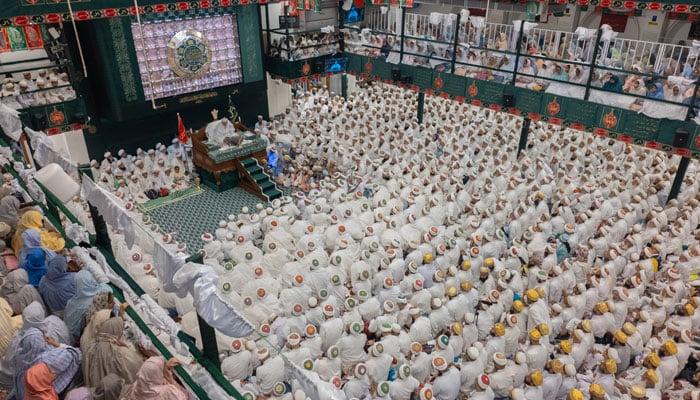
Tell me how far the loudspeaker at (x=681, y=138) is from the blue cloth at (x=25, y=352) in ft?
39.9

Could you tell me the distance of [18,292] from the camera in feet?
18.6

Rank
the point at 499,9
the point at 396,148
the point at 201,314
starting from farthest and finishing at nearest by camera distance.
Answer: the point at 499,9 → the point at 396,148 → the point at 201,314

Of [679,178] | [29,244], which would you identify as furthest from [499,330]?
[679,178]

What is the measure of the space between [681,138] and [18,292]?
41.1 ft

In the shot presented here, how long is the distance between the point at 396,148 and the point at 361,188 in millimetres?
2539

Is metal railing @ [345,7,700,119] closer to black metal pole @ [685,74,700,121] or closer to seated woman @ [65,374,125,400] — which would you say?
black metal pole @ [685,74,700,121]

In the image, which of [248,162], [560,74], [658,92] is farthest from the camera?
[248,162]

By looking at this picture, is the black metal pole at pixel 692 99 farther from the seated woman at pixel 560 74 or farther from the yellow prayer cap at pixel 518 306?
the yellow prayer cap at pixel 518 306

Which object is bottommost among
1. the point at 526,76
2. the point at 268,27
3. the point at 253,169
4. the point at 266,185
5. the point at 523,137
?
the point at 266,185

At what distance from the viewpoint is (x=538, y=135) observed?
50.9 feet

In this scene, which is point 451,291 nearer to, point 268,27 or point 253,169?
point 253,169

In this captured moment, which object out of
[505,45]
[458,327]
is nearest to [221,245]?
[458,327]

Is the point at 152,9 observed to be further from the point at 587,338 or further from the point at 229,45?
the point at 587,338

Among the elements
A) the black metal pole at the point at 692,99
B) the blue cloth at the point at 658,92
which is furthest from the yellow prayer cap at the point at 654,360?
the blue cloth at the point at 658,92
